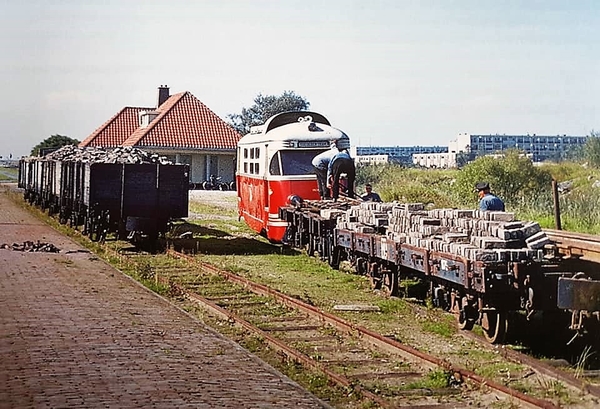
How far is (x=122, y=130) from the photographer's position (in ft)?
198

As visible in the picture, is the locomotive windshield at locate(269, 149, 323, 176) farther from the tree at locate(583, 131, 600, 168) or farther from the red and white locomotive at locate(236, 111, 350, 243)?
the tree at locate(583, 131, 600, 168)

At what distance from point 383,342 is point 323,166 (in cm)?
907

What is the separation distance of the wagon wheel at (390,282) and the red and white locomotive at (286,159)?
591 centimetres

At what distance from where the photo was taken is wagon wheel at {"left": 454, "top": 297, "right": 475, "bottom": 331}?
992 centimetres

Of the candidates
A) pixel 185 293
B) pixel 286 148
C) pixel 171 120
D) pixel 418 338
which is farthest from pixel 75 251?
pixel 171 120

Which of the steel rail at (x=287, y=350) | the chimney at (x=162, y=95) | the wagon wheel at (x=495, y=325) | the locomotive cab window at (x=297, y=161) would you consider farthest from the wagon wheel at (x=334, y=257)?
the chimney at (x=162, y=95)

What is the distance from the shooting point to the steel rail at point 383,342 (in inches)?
279

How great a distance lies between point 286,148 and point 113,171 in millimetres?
4165

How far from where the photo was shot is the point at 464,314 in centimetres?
1001

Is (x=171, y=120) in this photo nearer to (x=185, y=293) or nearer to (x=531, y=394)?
(x=185, y=293)

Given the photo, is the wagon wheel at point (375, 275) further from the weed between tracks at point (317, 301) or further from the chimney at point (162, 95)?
the chimney at point (162, 95)

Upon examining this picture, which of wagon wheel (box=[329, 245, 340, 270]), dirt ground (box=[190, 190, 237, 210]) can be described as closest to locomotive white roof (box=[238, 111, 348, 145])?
wagon wheel (box=[329, 245, 340, 270])

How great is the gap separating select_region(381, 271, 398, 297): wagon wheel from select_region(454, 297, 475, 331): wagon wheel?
253 centimetres

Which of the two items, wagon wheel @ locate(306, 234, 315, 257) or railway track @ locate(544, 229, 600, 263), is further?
wagon wheel @ locate(306, 234, 315, 257)
